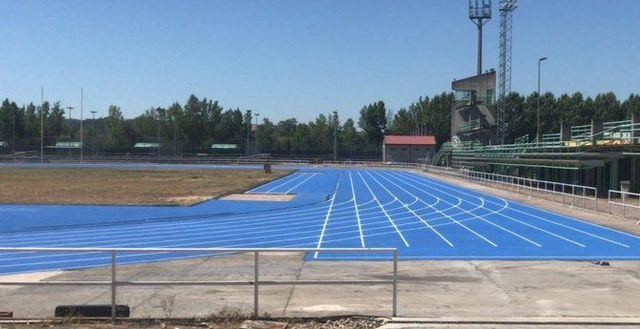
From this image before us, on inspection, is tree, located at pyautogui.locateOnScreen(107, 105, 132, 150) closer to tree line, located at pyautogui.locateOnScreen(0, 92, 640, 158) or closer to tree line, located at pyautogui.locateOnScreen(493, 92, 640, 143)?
tree line, located at pyautogui.locateOnScreen(0, 92, 640, 158)

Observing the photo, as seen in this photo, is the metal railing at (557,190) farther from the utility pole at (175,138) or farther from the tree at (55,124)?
the tree at (55,124)

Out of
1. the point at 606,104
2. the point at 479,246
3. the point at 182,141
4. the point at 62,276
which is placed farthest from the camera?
the point at 182,141

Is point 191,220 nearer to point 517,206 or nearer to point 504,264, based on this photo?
point 504,264

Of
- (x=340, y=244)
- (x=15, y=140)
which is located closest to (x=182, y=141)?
(x=15, y=140)

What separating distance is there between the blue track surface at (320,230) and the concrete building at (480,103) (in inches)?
2091

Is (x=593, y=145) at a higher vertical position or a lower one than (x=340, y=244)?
higher

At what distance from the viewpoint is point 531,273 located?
14.2 metres

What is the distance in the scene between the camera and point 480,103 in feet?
289

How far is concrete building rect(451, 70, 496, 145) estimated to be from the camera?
8575 cm

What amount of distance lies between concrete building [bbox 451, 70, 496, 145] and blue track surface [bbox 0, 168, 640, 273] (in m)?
53.1

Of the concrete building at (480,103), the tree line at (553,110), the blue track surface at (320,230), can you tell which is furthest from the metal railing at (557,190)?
the tree line at (553,110)

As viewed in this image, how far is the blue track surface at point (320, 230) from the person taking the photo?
1759 cm

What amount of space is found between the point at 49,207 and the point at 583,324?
27.4 m

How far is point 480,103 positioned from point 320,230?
69.0m
